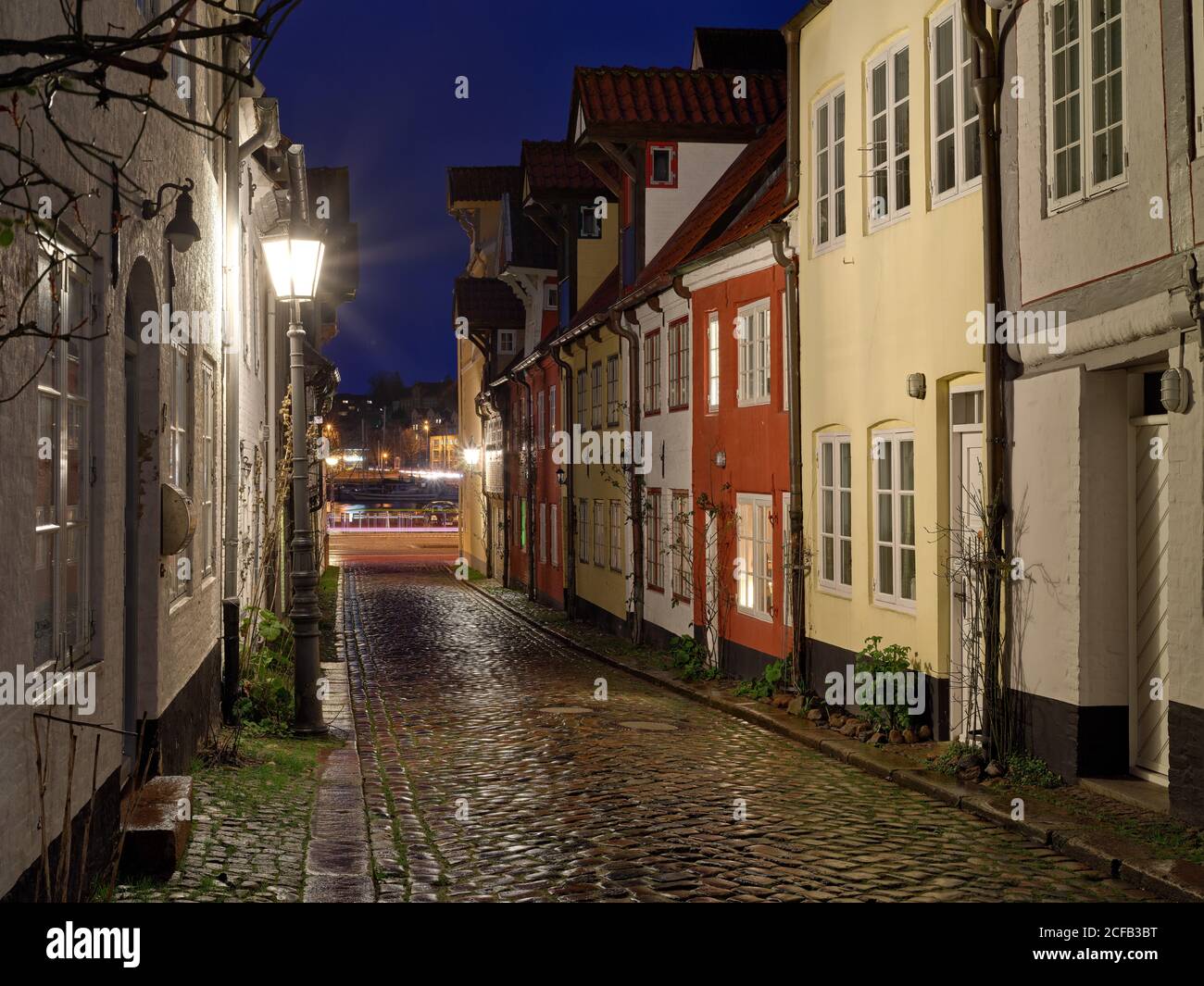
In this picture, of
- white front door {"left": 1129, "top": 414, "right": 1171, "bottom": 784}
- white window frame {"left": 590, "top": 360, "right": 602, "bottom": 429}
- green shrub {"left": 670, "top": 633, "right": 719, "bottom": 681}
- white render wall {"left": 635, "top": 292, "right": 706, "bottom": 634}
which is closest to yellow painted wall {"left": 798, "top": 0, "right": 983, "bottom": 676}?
white front door {"left": 1129, "top": 414, "right": 1171, "bottom": 784}

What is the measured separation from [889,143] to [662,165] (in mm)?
10137

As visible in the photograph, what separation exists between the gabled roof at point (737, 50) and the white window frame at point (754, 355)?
9.96m

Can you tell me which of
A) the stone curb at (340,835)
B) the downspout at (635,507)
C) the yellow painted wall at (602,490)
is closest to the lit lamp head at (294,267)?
the stone curb at (340,835)

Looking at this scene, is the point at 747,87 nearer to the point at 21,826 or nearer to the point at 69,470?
the point at 69,470

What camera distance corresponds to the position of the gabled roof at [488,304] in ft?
121

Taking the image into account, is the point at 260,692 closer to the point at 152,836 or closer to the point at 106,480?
the point at 152,836

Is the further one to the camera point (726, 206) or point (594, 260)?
point (594, 260)

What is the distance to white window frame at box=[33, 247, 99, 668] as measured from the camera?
535 cm

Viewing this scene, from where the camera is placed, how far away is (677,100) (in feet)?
70.6

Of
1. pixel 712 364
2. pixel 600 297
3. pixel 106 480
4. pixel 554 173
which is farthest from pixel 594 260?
pixel 106 480

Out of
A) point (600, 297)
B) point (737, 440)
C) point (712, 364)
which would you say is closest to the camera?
point (737, 440)

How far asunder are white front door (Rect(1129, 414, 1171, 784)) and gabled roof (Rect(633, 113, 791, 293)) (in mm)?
7346

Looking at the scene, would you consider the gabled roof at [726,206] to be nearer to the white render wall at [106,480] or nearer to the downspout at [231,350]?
the downspout at [231,350]

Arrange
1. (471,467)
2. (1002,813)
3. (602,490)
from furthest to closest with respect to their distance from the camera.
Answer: (471,467)
(602,490)
(1002,813)
